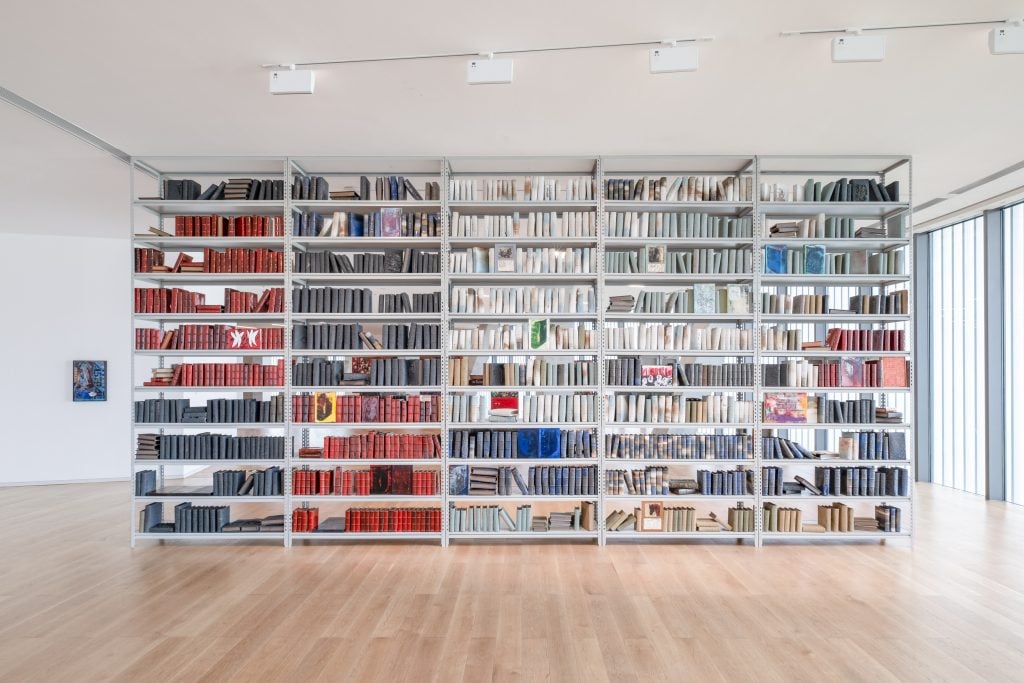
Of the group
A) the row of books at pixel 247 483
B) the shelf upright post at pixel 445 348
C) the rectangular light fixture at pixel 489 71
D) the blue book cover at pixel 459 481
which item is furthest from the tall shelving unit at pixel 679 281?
the row of books at pixel 247 483

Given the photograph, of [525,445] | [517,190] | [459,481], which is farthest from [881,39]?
[459,481]

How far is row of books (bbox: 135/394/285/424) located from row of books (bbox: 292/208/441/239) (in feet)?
5.39

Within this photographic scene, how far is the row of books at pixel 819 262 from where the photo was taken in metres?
5.82

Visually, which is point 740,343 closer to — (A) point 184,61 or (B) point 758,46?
(B) point 758,46

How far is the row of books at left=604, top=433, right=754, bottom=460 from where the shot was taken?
570 centimetres

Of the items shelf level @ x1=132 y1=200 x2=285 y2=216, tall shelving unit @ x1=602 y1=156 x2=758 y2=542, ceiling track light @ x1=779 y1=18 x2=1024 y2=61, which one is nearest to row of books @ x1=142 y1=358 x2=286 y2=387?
shelf level @ x1=132 y1=200 x2=285 y2=216

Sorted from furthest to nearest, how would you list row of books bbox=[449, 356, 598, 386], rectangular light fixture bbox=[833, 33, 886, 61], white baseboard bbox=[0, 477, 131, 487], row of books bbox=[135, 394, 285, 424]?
white baseboard bbox=[0, 477, 131, 487] → row of books bbox=[449, 356, 598, 386] → row of books bbox=[135, 394, 285, 424] → rectangular light fixture bbox=[833, 33, 886, 61]

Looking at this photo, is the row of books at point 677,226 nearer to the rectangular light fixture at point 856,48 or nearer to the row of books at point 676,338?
the row of books at point 676,338

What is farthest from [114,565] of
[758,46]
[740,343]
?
[758,46]

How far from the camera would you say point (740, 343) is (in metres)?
5.86

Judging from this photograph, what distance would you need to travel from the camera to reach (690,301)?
19.1ft

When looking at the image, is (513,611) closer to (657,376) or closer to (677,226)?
(657,376)

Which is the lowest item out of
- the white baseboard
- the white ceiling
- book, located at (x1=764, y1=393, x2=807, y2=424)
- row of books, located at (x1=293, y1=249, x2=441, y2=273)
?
the white baseboard

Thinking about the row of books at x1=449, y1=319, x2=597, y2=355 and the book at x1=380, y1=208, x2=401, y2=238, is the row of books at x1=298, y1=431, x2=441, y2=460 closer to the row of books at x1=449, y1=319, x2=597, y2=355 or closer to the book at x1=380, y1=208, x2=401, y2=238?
the row of books at x1=449, y1=319, x2=597, y2=355
